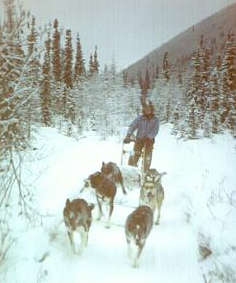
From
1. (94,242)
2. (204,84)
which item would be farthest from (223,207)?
(204,84)

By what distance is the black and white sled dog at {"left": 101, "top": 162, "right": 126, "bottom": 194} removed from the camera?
9812 mm

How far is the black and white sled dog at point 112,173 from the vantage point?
981 centimetres

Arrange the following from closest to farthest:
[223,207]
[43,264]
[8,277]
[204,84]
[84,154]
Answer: [8,277], [43,264], [223,207], [84,154], [204,84]

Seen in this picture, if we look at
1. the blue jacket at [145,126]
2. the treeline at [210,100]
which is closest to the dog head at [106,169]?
the blue jacket at [145,126]

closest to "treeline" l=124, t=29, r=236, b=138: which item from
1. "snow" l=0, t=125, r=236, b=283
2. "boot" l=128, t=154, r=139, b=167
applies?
"boot" l=128, t=154, r=139, b=167

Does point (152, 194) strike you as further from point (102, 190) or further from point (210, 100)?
point (210, 100)

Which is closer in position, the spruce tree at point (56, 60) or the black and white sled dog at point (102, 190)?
the black and white sled dog at point (102, 190)

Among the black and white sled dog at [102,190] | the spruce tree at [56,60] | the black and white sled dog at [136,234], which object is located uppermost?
the spruce tree at [56,60]

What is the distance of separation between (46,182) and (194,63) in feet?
112

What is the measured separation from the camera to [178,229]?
308 inches

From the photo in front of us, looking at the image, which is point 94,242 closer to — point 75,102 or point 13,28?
point 13,28

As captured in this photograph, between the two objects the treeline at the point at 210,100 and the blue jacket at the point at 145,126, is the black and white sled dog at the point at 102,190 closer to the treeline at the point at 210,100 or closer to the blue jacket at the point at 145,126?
the blue jacket at the point at 145,126

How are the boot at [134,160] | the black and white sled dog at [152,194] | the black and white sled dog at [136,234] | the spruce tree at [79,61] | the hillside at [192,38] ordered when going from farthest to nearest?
the hillside at [192,38]
the spruce tree at [79,61]
the boot at [134,160]
the black and white sled dog at [152,194]
the black and white sled dog at [136,234]

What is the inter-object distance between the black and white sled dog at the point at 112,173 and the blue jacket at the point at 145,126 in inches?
43.7
